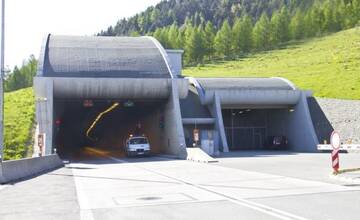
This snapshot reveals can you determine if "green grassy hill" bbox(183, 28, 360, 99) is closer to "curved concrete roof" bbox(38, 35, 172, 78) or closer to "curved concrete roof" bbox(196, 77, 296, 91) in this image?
"curved concrete roof" bbox(196, 77, 296, 91)

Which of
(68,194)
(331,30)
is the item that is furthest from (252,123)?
(331,30)

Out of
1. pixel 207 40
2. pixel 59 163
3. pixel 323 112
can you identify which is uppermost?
pixel 207 40

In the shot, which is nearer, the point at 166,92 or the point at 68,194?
the point at 68,194

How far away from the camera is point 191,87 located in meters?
54.0

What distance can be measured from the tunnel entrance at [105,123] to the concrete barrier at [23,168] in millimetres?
16976

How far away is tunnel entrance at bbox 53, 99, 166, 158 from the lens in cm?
4978

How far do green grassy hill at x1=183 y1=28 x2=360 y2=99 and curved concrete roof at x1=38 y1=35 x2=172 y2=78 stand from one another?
23735mm

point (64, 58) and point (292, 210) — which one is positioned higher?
point (64, 58)

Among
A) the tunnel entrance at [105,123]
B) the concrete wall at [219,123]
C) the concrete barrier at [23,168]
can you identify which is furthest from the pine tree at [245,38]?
the concrete barrier at [23,168]

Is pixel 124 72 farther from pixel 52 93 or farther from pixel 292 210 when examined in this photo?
pixel 292 210

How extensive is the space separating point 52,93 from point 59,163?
888 centimetres

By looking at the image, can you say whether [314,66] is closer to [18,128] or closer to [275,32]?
[275,32]

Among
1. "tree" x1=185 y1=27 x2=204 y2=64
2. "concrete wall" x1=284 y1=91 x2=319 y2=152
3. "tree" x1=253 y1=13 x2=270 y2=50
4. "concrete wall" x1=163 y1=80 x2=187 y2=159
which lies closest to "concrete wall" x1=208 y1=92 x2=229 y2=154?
"concrete wall" x1=163 y1=80 x2=187 y2=159

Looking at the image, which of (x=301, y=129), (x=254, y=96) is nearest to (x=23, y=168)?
(x=254, y=96)
